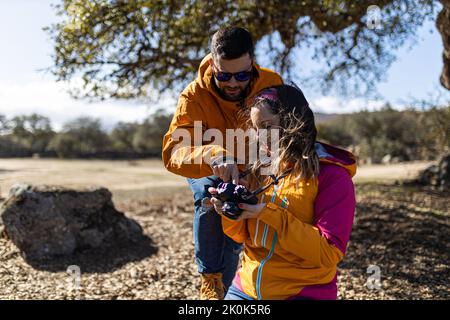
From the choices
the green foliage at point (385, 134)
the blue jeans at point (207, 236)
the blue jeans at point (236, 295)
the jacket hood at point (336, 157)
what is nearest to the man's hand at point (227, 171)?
the jacket hood at point (336, 157)

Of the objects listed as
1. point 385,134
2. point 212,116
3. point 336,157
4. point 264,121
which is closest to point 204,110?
point 212,116

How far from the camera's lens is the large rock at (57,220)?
5660 millimetres

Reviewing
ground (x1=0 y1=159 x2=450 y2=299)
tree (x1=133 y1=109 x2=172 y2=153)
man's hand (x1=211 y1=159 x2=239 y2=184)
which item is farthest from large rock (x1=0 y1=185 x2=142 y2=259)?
tree (x1=133 y1=109 x2=172 y2=153)

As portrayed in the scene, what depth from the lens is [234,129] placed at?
307 centimetres

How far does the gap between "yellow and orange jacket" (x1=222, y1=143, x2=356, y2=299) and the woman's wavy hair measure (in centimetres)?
6

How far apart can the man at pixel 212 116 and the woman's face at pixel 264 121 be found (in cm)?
28

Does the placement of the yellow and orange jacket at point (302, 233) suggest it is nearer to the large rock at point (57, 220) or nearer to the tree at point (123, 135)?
the large rock at point (57, 220)

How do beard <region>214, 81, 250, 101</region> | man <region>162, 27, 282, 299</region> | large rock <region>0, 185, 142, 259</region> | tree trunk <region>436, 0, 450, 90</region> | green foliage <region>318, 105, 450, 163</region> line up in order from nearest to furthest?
man <region>162, 27, 282, 299</region>
beard <region>214, 81, 250, 101</region>
large rock <region>0, 185, 142, 259</region>
tree trunk <region>436, 0, 450, 90</region>
green foliage <region>318, 105, 450, 163</region>

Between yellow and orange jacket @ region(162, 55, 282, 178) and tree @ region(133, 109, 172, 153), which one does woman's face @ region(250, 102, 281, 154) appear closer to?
yellow and orange jacket @ region(162, 55, 282, 178)

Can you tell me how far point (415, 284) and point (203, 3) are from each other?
453cm

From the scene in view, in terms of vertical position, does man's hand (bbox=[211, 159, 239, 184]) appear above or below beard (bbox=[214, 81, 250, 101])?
below

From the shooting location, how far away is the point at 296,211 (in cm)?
233

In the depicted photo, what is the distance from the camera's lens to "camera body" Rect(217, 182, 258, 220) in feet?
6.98

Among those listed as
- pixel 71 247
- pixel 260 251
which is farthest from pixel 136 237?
pixel 260 251
